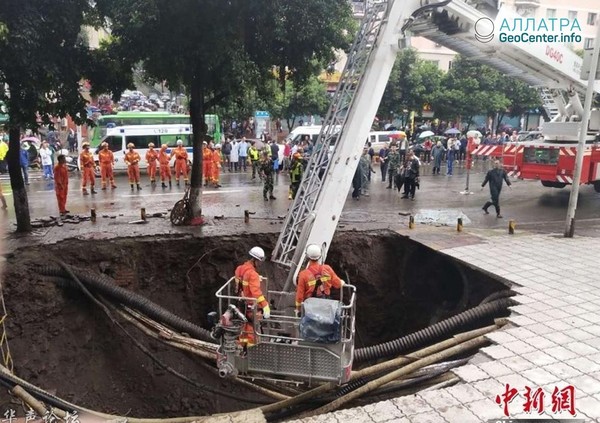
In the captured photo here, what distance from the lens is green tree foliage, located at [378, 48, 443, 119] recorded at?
99.1ft

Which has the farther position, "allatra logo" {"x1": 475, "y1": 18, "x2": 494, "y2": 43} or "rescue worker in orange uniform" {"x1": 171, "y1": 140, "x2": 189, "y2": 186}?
"rescue worker in orange uniform" {"x1": 171, "y1": 140, "x2": 189, "y2": 186}

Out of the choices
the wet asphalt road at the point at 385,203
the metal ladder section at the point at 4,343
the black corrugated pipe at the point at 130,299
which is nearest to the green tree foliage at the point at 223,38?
the wet asphalt road at the point at 385,203

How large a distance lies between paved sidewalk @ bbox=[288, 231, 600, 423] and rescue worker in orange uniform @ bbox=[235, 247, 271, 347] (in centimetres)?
139

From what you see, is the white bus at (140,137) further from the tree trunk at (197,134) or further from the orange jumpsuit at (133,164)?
the tree trunk at (197,134)

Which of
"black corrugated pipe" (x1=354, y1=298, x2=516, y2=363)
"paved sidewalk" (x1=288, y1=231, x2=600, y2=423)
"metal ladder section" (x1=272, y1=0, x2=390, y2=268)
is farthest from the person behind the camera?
"metal ladder section" (x1=272, y1=0, x2=390, y2=268)

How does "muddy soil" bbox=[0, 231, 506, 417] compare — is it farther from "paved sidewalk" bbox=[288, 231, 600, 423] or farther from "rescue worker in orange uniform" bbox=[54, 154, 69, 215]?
"rescue worker in orange uniform" bbox=[54, 154, 69, 215]

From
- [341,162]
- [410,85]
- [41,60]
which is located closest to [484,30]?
[341,162]

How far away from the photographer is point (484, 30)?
9.91 metres

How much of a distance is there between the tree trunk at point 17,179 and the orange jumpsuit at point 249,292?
20.7 feet

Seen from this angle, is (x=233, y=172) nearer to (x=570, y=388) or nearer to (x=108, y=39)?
(x=108, y=39)

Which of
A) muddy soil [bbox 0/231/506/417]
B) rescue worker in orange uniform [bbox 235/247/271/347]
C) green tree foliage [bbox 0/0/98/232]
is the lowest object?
muddy soil [bbox 0/231/506/417]

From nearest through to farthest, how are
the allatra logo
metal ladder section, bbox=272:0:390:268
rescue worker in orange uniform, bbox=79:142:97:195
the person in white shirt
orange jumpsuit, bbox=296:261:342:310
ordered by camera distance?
orange jumpsuit, bbox=296:261:342:310
metal ladder section, bbox=272:0:390:268
the allatra logo
rescue worker in orange uniform, bbox=79:142:97:195
the person in white shirt

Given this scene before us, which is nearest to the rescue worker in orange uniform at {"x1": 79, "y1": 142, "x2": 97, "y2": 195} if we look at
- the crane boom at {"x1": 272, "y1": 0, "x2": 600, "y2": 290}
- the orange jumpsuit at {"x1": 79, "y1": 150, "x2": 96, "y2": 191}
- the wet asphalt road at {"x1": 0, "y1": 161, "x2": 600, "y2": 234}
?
the orange jumpsuit at {"x1": 79, "y1": 150, "x2": 96, "y2": 191}

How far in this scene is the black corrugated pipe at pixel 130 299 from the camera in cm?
792
